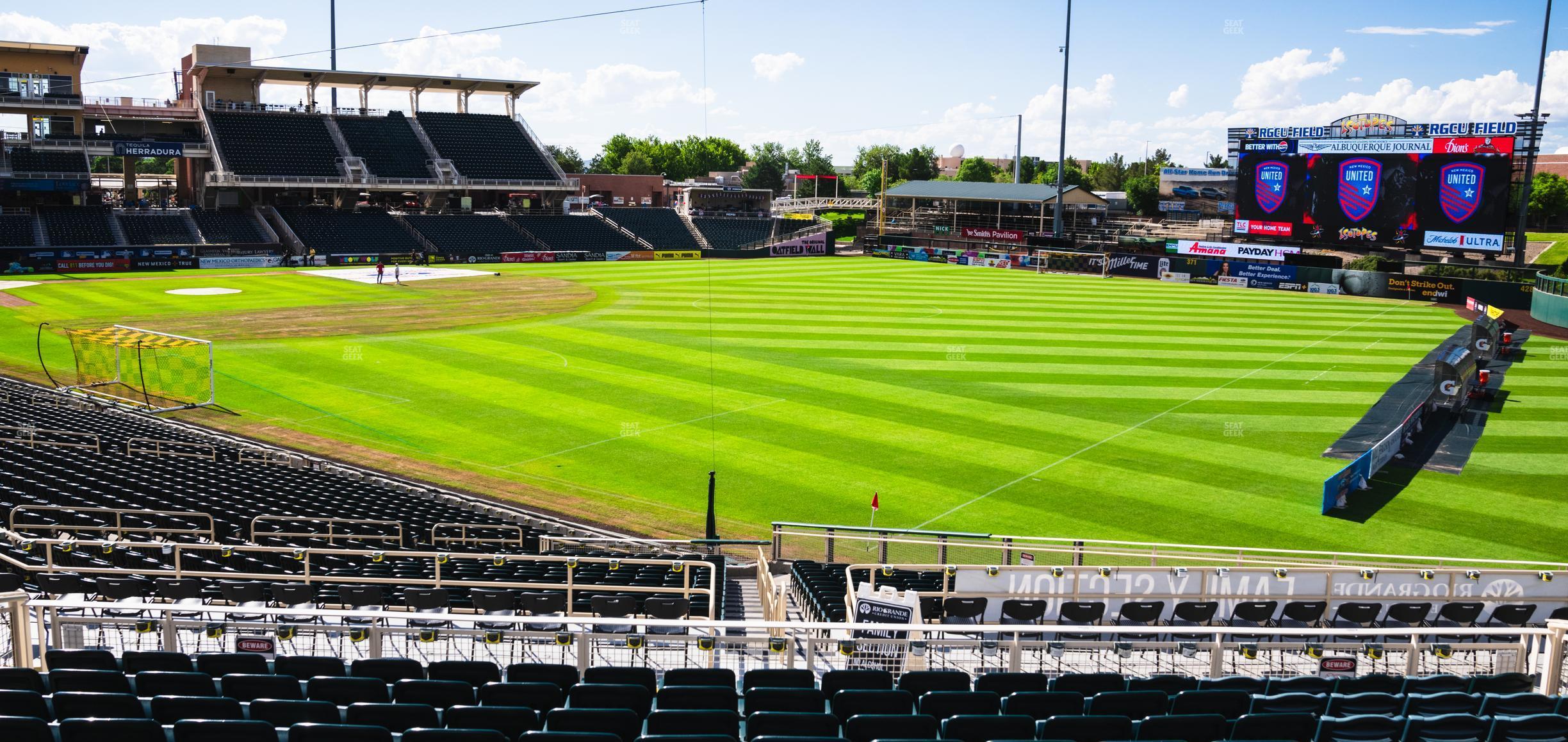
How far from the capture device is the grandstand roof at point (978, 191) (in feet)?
341

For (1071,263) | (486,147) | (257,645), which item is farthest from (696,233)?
(257,645)

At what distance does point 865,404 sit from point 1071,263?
54.6 meters

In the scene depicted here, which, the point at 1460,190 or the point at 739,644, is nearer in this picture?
the point at 739,644

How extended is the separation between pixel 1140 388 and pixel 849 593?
991 inches

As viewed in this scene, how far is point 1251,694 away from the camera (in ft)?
27.3

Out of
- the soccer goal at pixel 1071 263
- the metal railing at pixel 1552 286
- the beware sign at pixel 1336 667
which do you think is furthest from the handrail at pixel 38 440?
the soccer goal at pixel 1071 263

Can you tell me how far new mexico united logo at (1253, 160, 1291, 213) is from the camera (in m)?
73.2

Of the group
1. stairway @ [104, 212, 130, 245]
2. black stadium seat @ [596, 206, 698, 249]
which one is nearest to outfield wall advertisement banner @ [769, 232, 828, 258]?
black stadium seat @ [596, 206, 698, 249]

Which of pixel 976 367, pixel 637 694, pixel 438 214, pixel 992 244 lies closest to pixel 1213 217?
pixel 992 244

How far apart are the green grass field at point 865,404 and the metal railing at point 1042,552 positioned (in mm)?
1453

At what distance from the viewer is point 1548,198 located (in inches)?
3903

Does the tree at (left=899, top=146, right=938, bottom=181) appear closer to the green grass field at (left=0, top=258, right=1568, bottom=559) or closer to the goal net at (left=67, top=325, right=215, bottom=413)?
the green grass field at (left=0, top=258, right=1568, bottom=559)

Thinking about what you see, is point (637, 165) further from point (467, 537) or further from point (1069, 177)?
point (467, 537)

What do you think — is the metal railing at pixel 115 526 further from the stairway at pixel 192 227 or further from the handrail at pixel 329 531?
the stairway at pixel 192 227
